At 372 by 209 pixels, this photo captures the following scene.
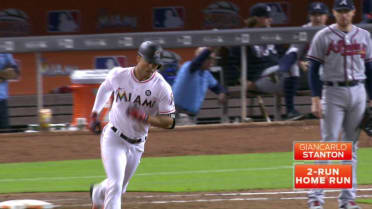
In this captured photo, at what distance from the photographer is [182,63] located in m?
14.1

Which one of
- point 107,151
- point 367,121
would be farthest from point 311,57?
point 107,151

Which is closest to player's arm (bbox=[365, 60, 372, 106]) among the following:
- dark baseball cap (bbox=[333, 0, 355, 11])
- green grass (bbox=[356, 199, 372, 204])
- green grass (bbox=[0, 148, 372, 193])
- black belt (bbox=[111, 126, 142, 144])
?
dark baseball cap (bbox=[333, 0, 355, 11])

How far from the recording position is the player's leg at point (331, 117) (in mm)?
8156

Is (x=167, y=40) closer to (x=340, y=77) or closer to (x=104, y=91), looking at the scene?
(x=340, y=77)

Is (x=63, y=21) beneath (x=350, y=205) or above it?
above

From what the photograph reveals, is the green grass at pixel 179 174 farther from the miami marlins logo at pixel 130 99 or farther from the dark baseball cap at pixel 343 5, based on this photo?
the dark baseball cap at pixel 343 5

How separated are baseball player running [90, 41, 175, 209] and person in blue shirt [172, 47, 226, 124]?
598cm

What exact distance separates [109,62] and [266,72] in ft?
8.39

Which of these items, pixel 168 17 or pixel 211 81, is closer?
pixel 211 81

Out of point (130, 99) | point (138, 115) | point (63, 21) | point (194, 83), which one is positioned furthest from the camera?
point (63, 21)

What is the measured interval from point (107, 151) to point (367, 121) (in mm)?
2596

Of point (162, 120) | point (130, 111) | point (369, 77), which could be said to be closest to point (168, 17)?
point (369, 77)

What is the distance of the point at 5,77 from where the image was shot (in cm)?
1359
